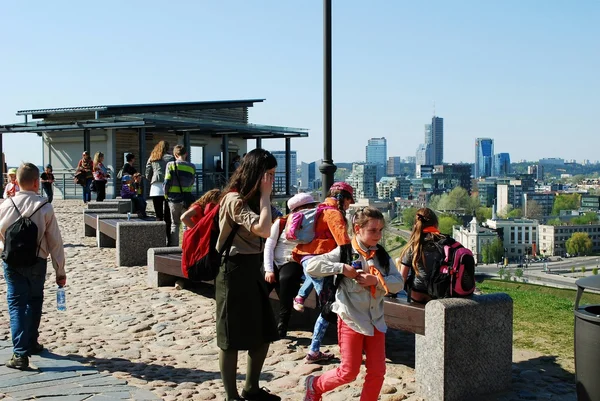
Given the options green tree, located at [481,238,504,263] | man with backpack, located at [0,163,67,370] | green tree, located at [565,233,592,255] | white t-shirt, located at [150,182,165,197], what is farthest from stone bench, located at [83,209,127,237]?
green tree, located at [565,233,592,255]

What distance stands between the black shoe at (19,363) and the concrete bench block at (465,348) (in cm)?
316

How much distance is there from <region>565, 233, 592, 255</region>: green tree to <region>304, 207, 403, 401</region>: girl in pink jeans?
163224 mm

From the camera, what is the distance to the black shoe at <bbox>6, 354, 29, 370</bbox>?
5.72 metres

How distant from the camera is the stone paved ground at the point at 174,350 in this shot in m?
5.39

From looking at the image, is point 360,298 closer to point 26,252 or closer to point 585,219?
point 26,252

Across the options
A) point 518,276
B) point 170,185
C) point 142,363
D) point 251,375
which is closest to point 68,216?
point 170,185

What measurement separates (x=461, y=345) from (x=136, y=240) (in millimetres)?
7822

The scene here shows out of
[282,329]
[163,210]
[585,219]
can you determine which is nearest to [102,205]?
[163,210]

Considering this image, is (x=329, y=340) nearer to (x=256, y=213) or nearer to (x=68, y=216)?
(x=256, y=213)

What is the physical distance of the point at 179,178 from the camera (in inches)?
407

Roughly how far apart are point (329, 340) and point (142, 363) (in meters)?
1.78

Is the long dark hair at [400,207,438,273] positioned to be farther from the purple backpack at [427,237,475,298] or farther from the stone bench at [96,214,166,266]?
the stone bench at [96,214,166,266]

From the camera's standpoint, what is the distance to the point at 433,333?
16.5ft

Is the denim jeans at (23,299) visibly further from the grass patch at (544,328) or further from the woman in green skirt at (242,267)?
the grass patch at (544,328)
